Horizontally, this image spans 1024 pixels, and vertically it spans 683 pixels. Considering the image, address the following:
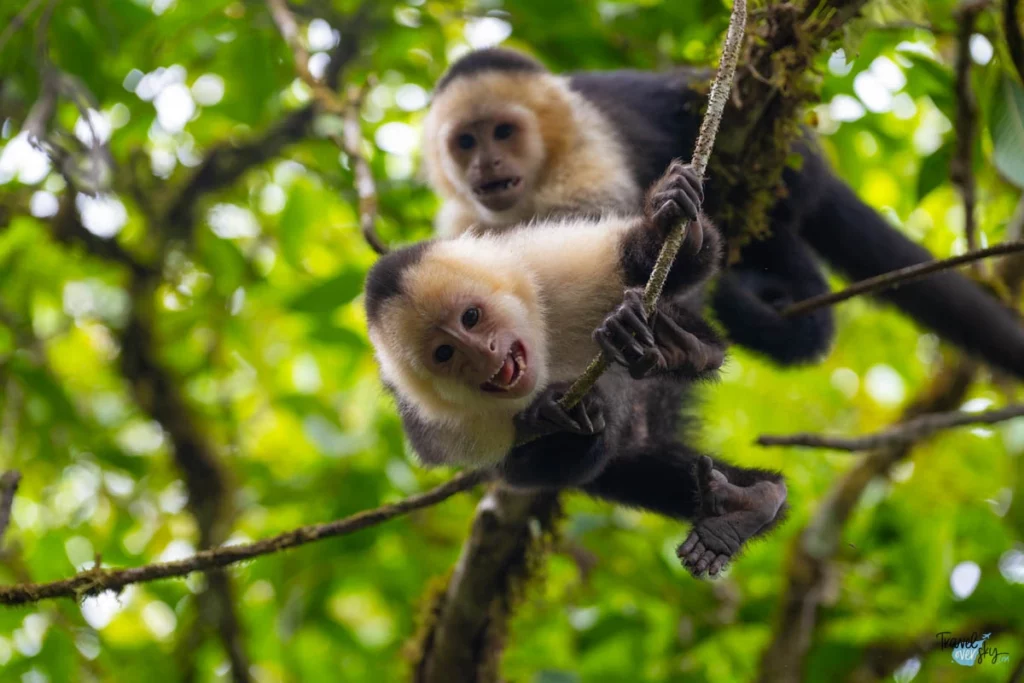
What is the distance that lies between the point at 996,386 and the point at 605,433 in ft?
8.62

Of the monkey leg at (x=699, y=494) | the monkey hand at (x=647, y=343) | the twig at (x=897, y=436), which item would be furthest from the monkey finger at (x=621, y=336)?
the twig at (x=897, y=436)

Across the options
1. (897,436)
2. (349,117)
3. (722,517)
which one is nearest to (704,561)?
(722,517)

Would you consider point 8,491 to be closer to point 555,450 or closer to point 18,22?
point 555,450

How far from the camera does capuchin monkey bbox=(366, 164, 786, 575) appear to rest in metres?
2.57

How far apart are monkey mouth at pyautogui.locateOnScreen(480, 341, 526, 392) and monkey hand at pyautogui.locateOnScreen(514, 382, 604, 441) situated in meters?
0.08

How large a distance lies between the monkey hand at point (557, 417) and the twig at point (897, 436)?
742mm

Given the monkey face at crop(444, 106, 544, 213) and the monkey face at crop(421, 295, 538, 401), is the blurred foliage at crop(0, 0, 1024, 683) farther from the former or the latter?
the monkey face at crop(421, 295, 538, 401)

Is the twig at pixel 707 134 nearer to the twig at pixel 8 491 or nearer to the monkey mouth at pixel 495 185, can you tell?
the twig at pixel 8 491

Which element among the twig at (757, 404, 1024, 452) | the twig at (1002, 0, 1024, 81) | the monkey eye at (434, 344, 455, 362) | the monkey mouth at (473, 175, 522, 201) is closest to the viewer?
the monkey eye at (434, 344, 455, 362)

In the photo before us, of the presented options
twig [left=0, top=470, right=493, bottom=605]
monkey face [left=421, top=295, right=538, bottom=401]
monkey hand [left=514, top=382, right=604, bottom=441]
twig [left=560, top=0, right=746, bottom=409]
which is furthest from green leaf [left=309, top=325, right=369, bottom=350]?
twig [left=560, top=0, right=746, bottom=409]

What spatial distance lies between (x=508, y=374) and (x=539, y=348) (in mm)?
156

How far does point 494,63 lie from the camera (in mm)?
4328

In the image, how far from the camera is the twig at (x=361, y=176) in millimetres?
3531

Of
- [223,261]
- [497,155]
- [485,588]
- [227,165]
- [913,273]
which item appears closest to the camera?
[913,273]
